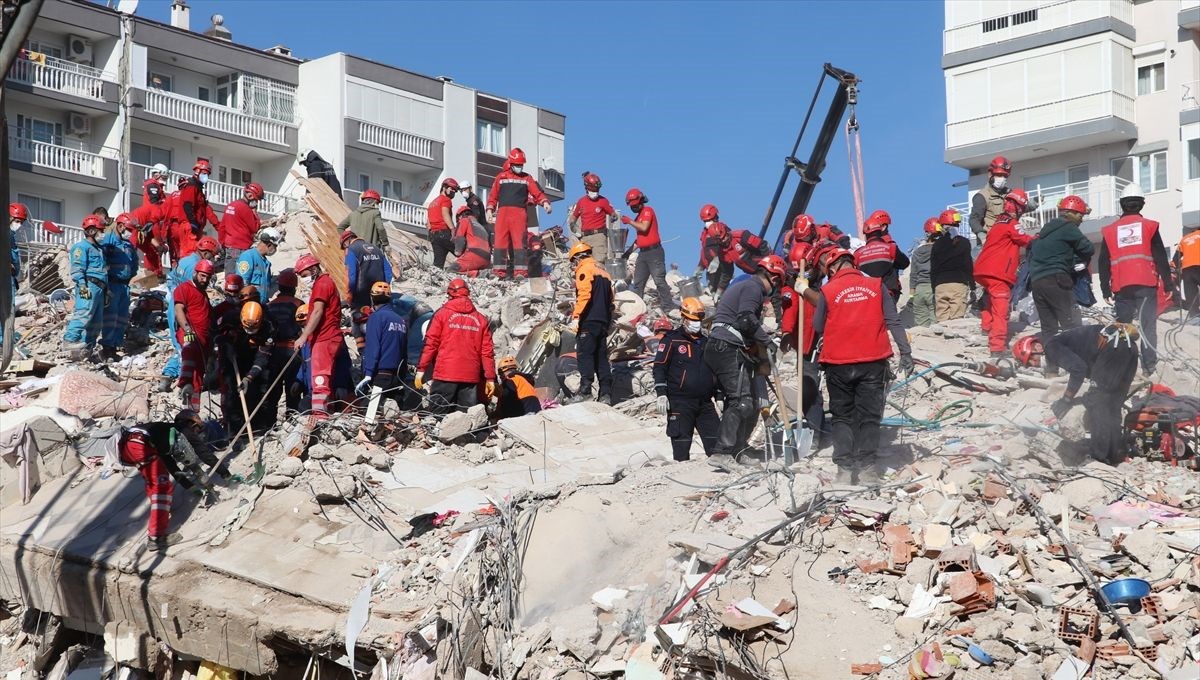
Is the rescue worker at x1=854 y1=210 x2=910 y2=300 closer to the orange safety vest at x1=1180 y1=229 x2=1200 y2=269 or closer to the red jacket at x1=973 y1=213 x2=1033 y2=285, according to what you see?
the red jacket at x1=973 y1=213 x2=1033 y2=285

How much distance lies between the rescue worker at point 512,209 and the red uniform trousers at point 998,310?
6858mm

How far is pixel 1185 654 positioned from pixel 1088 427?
375 centimetres

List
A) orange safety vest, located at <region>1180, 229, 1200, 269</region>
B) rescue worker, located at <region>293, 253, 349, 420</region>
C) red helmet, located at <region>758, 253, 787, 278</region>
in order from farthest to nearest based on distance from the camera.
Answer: orange safety vest, located at <region>1180, 229, 1200, 269</region> → rescue worker, located at <region>293, 253, 349, 420</region> → red helmet, located at <region>758, 253, 787, 278</region>

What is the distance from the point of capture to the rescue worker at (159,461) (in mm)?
11023

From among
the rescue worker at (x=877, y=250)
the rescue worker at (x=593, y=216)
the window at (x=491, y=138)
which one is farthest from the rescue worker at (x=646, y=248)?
the window at (x=491, y=138)

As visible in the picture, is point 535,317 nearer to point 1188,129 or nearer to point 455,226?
point 455,226

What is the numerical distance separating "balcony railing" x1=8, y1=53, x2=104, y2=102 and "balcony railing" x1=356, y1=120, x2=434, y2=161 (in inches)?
304

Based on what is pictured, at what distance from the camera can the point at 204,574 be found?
10609 millimetres

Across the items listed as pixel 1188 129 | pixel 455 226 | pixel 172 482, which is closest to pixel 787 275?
pixel 172 482

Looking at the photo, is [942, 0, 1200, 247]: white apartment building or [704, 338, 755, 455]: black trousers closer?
[704, 338, 755, 455]: black trousers

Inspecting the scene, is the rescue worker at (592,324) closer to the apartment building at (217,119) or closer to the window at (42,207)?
the apartment building at (217,119)

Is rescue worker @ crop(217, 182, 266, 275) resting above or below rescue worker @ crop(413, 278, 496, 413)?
above

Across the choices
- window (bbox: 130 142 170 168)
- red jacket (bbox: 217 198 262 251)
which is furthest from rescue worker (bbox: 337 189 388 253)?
window (bbox: 130 142 170 168)

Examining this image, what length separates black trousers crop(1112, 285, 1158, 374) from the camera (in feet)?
44.0
